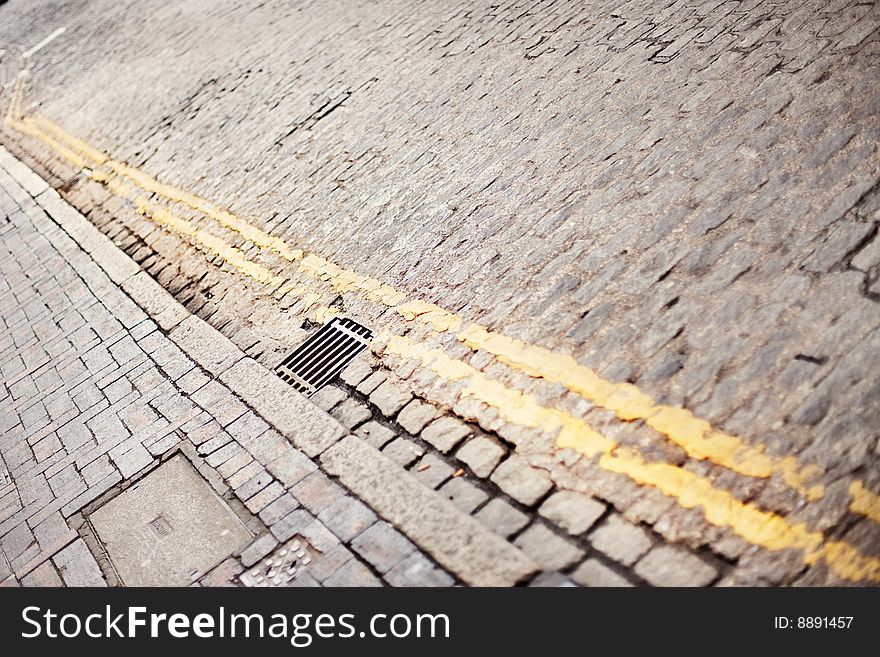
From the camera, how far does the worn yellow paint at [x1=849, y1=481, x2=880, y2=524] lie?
9.32ft

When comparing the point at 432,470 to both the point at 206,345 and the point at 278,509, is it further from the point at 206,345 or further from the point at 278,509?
the point at 206,345

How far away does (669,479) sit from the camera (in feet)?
10.8

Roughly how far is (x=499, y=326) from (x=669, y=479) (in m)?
1.44

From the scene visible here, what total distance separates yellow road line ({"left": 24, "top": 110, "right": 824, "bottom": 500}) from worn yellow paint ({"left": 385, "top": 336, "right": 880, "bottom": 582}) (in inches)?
5.5

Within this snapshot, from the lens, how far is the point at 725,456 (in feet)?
10.6

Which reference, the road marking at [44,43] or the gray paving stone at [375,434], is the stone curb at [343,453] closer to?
the gray paving stone at [375,434]

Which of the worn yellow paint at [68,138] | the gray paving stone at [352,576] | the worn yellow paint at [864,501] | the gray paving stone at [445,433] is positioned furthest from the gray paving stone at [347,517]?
the worn yellow paint at [68,138]

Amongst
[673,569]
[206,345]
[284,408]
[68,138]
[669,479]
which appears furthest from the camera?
[68,138]

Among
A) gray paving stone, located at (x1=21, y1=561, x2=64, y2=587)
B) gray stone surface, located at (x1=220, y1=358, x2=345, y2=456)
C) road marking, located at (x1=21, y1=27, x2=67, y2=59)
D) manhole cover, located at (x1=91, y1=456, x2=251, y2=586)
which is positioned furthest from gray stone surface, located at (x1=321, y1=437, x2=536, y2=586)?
road marking, located at (x1=21, y1=27, x2=67, y2=59)

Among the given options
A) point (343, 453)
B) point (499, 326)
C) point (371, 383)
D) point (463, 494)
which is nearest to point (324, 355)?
point (371, 383)

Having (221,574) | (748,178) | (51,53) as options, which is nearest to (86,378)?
(221,574)

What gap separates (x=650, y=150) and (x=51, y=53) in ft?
41.1
